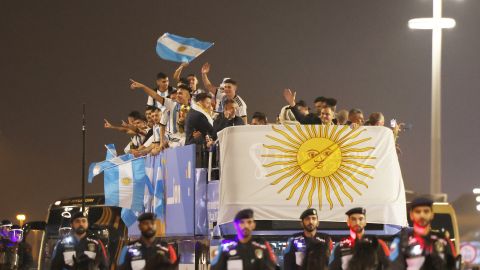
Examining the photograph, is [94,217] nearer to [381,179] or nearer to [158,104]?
[158,104]

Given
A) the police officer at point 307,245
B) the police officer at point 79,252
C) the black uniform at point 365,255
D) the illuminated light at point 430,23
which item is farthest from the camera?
the illuminated light at point 430,23

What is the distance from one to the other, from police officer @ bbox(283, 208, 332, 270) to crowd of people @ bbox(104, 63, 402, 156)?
6.38ft

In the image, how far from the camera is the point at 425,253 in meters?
11.2

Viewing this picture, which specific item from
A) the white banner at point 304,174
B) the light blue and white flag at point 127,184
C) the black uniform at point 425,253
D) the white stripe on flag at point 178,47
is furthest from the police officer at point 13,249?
the black uniform at point 425,253

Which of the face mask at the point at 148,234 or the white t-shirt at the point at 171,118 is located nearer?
the face mask at the point at 148,234

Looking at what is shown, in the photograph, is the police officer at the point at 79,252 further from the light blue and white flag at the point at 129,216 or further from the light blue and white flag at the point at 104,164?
the light blue and white flag at the point at 104,164

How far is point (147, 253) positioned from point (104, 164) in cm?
764

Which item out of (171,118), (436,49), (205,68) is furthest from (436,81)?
(171,118)

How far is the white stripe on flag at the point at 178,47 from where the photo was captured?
2050 cm

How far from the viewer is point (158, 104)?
20.3 meters

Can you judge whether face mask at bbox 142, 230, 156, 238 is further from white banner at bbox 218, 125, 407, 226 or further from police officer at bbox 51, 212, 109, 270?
white banner at bbox 218, 125, 407, 226

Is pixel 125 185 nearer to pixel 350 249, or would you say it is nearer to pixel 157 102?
pixel 157 102

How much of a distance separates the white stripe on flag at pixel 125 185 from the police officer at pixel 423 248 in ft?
25.8

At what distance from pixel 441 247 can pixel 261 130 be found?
4.01m
